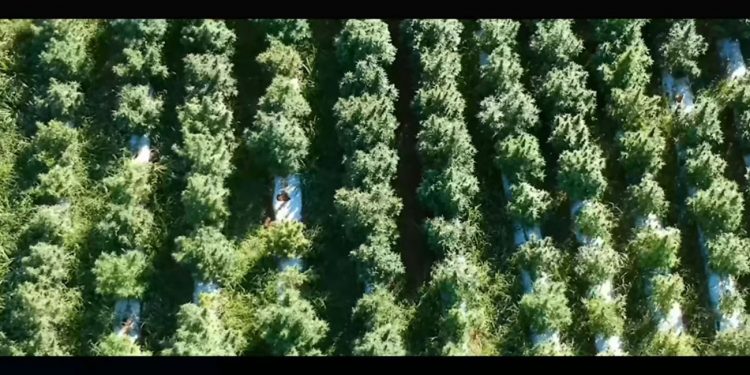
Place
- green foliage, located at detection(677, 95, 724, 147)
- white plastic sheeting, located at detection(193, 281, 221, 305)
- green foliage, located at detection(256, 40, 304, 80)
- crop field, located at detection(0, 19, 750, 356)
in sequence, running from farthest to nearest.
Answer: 1. green foliage, located at detection(256, 40, 304, 80)
2. green foliage, located at detection(677, 95, 724, 147)
3. white plastic sheeting, located at detection(193, 281, 221, 305)
4. crop field, located at detection(0, 19, 750, 356)

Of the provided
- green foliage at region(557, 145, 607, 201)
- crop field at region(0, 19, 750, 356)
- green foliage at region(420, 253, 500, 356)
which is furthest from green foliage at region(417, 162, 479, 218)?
green foliage at region(557, 145, 607, 201)

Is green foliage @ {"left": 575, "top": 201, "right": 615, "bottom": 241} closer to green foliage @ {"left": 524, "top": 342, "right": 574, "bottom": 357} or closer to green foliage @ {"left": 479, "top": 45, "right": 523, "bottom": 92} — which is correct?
green foliage @ {"left": 524, "top": 342, "right": 574, "bottom": 357}

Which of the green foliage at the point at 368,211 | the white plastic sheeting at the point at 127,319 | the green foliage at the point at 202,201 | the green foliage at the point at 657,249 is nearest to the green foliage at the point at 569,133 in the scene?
the green foliage at the point at 657,249

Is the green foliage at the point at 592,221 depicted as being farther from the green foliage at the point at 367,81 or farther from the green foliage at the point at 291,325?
the green foliage at the point at 291,325

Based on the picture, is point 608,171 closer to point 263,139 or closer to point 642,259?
point 642,259

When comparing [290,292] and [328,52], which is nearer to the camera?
[290,292]

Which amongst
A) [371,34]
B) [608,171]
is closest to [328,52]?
[371,34]

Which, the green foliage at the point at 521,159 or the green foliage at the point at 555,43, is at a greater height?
the green foliage at the point at 555,43
